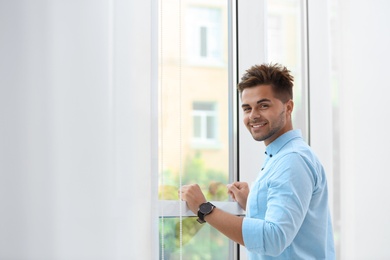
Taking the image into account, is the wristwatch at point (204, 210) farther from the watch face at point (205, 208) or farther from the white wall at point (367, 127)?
the white wall at point (367, 127)

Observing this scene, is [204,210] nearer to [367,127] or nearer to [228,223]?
[228,223]

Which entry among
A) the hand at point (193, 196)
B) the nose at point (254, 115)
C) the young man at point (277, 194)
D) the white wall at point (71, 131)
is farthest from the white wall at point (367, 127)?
the white wall at point (71, 131)

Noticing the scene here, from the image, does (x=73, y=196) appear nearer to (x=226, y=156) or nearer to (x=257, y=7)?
(x=226, y=156)

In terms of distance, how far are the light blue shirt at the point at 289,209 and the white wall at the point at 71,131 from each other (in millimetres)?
357

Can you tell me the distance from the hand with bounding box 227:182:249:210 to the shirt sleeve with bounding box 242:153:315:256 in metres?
0.31

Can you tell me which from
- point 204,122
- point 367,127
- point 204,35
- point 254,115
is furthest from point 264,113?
point 367,127

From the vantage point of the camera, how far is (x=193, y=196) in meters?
2.01

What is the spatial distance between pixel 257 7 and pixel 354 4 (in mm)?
401

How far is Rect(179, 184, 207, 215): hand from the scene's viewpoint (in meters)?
2.00

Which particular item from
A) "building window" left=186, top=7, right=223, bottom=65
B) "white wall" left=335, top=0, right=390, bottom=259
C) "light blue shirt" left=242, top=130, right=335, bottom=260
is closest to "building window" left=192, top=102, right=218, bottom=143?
"building window" left=186, top=7, right=223, bottom=65

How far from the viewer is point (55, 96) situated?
5.69 ft

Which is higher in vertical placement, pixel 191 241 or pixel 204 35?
pixel 204 35

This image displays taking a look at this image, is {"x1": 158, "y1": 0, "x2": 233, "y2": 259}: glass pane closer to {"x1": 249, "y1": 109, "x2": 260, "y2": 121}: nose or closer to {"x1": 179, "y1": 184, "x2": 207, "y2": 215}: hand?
{"x1": 179, "y1": 184, "x2": 207, "y2": 215}: hand

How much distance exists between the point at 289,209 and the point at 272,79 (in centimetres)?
44
